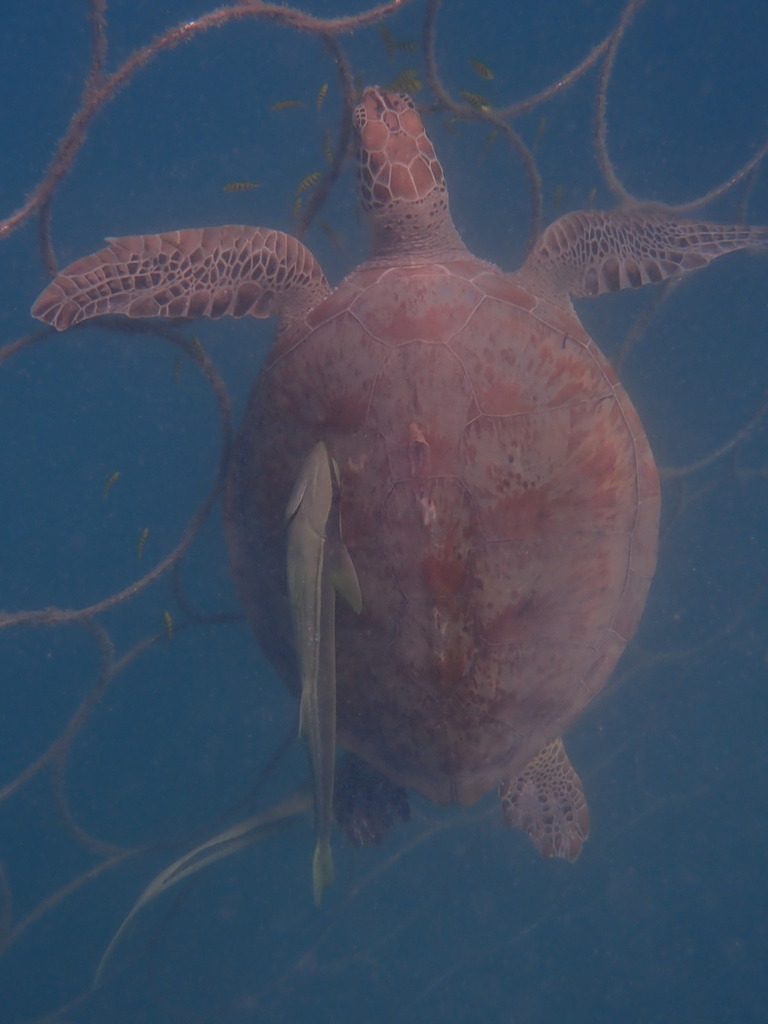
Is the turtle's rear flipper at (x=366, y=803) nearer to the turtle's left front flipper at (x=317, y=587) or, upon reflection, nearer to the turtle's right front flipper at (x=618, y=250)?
the turtle's left front flipper at (x=317, y=587)

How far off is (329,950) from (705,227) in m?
7.75

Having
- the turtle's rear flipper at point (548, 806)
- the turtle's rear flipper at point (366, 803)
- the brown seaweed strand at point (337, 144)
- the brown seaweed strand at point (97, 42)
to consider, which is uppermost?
the brown seaweed strand at point (97, 42)

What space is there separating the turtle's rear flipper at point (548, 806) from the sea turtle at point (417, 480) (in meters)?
0.72

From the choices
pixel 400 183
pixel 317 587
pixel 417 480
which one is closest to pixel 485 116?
pixel 400 183

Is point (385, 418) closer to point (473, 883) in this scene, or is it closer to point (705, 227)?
point (705, 227)

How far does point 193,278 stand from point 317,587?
2.06 metres

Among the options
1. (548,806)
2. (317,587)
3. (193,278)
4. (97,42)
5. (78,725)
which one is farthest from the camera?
(78,725)

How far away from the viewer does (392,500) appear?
2461mm

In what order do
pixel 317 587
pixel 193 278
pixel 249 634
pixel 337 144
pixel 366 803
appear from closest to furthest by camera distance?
pixel 317 587 → pixel 193 278 → pixel 337 144 → pixel 366 803 → pixel 249 634

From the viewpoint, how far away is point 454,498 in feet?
8.05

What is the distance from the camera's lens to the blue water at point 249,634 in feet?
10.9

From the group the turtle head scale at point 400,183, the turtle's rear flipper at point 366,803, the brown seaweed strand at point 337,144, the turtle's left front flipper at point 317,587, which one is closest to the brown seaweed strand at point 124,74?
the brown seaweed strand at point 337,144

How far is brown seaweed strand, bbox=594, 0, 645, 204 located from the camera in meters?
3.68

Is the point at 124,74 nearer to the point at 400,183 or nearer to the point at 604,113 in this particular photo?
the point at 400,183
